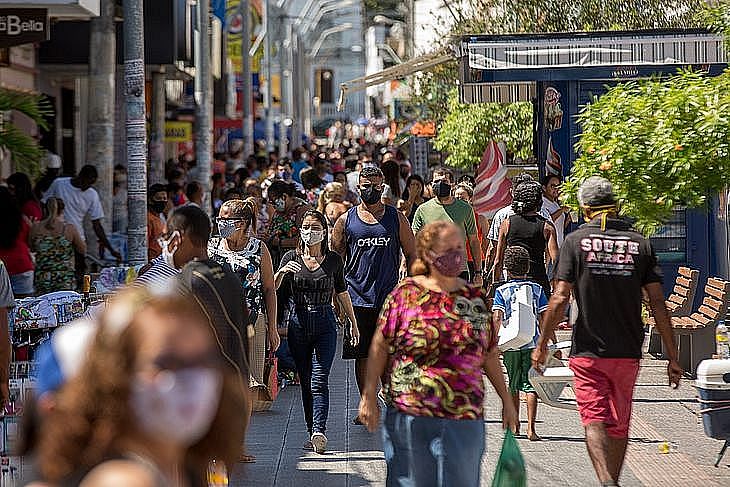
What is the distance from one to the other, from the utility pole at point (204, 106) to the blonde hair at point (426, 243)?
54.5 ft

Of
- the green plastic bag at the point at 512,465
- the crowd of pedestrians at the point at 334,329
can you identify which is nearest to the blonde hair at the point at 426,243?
the crowd of pedestrians at the point at 334,329

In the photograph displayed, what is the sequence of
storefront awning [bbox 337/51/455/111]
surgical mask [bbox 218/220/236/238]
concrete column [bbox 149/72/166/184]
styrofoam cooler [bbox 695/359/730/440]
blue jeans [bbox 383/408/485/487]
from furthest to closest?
concrete column [bbox 149/72/166/184]
storefront awning [bbox 337/51/455/111]
surgical mask [bbox 218/220/236/238]
styrofoam cooler [bbox 695/359/730/440]
blue jeans [bbox 383/408/485/487]

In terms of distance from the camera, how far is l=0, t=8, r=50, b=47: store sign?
527 inches

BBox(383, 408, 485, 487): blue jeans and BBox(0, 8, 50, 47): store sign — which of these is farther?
BBox(0, 8, 50, 47): store sign

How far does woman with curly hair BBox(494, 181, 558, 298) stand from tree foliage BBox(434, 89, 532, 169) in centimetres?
1144

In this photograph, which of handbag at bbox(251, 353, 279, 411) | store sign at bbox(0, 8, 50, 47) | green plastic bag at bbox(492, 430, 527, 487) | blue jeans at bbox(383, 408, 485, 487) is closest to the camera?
blue jeans at bbox(383, 408, 485, 487)

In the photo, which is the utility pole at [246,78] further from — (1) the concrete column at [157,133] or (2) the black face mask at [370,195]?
(2) the black face mask at [370,195]

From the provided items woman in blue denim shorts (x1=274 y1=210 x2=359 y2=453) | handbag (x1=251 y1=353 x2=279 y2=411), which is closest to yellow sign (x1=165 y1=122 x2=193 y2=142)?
handbag (x1=251 y1=353 x2=279 y2=411)

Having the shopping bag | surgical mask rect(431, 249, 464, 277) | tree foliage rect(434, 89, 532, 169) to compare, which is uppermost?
tree foliage rect(434, 89, 532, 169)

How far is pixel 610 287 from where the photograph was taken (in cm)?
734

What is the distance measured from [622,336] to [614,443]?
57 centimetres

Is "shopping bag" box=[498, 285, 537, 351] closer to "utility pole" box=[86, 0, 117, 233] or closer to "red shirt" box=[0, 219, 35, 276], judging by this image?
"red shirt" box=[0, 219, 35, 276]

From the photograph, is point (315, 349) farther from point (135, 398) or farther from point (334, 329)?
point (135, 398)

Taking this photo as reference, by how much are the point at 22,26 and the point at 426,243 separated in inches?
326
